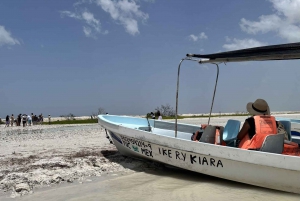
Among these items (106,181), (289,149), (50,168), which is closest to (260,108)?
(289,149)

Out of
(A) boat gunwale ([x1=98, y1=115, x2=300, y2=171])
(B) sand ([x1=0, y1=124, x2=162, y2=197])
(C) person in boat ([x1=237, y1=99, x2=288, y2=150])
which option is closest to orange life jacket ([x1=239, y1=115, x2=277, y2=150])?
(C) person in boat ([x1=237, y1=99, x2=288, y2=150])

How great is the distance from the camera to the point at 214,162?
633 cm

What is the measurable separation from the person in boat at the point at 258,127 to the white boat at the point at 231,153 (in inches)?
7.1

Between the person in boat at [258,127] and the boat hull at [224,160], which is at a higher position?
the person in boat at [258,127]

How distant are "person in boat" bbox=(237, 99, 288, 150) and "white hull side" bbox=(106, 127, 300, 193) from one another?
1.27 ft

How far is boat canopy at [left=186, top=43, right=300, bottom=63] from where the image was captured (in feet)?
18.6

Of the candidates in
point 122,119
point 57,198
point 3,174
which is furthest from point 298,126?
point 3,174

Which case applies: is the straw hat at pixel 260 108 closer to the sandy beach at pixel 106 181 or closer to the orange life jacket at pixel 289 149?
the orange life jacket at pixel 289 149

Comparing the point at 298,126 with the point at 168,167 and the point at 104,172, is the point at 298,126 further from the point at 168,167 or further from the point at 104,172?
the point at 104,172

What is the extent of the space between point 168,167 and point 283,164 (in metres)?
3.40

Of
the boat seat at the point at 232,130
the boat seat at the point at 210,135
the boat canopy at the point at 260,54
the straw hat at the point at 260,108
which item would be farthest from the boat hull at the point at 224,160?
the boat canopy at the point at 260,54

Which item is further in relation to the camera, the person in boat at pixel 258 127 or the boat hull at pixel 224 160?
the person in boat at pixel 258 127

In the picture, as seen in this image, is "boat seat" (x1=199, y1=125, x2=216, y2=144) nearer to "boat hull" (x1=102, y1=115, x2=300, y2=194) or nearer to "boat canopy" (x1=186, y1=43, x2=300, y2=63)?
"boat hull" (x1=102, y1=115, x2=300, y2=194)

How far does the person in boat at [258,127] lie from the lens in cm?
597
